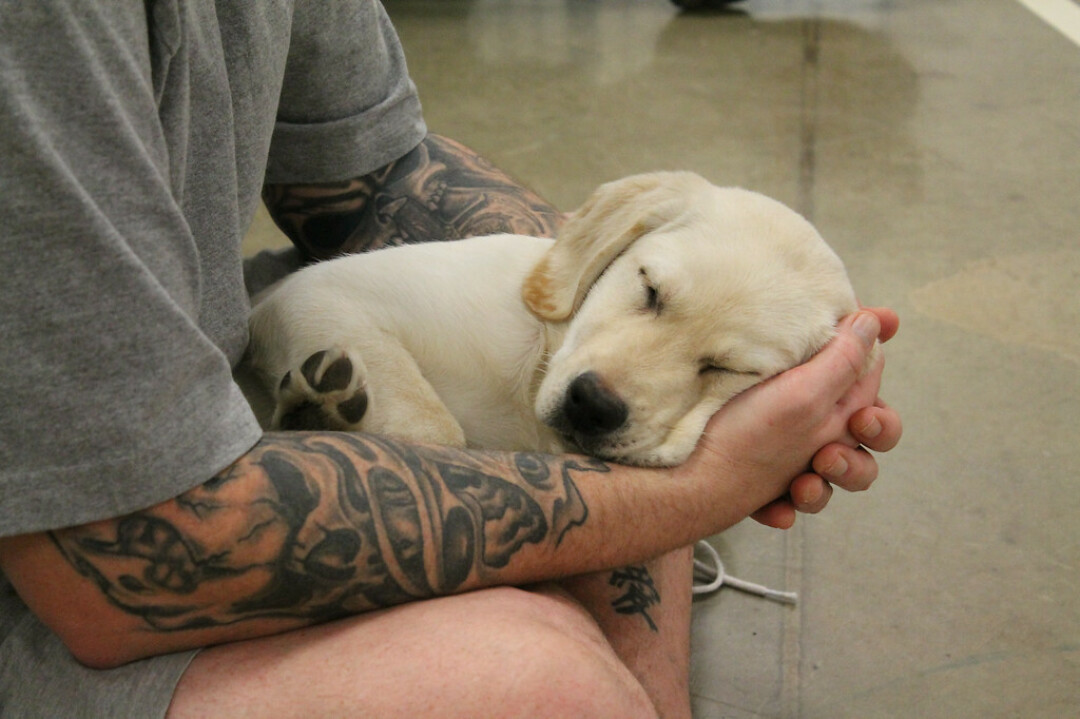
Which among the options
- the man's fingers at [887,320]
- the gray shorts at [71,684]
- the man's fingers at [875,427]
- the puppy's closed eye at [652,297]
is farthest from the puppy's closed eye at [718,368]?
the gray shorts at [71,684]

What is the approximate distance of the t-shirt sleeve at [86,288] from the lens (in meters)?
0.95

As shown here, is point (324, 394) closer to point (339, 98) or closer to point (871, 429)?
point (339, 98)

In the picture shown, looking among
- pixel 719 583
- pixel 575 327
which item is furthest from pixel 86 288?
pixel 719 583

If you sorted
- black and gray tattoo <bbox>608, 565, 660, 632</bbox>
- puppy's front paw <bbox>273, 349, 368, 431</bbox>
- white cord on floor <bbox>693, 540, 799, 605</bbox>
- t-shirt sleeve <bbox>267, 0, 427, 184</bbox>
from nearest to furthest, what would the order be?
1. puppy's front paw <bbox>273, 349, 368, 431</bbox>
2. black and gray tattoo <bbox>608, 565, 660, 632</bbox>
3. t-shirt sleeve <bbox>267, 0, 427, 184</bbox>
4. white cord on floor <bbox>693, 540, 799, 605</bbox>

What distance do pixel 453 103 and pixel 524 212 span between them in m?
2.28

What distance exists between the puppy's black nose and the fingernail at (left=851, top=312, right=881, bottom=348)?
1.40ft

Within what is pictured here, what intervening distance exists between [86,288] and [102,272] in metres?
0.02

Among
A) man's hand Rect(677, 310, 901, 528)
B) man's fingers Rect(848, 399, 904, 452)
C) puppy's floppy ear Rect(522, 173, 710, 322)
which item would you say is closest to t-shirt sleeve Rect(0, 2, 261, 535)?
puppy's floppy ear Rect(522, 173, 710, 322)

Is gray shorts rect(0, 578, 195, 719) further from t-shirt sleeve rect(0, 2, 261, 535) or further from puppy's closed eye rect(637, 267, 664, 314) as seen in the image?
puppy's closed eye rect(637, 267, 664, 314)

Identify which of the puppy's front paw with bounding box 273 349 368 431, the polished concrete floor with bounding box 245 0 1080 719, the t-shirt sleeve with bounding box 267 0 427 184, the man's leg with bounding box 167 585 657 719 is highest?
the t-shirt sleeve with bounding box 267 0 427 184

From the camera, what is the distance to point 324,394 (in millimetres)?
1438

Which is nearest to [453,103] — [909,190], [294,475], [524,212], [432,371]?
[909,190]

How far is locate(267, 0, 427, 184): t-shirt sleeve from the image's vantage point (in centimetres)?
184

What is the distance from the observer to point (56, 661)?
1188mm
